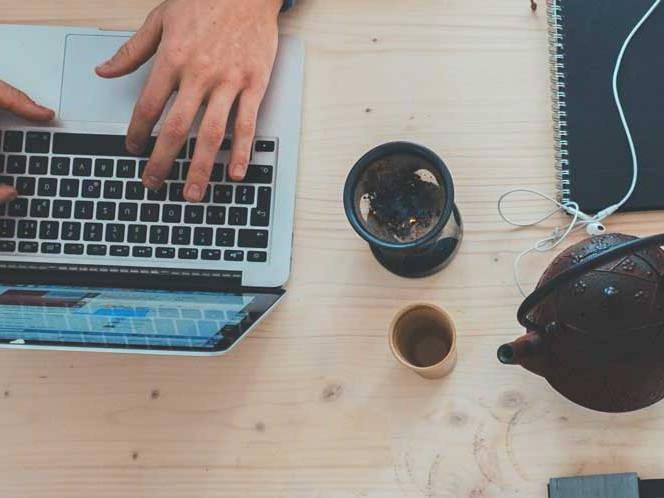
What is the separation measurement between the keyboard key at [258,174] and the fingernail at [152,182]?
85mm

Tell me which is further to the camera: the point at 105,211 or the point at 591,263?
the point at 105,211

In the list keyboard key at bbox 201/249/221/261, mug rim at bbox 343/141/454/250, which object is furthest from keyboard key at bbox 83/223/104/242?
mug rim at bbox 343/141/454/250

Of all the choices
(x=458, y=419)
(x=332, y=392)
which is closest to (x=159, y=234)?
(x=332, y=392)

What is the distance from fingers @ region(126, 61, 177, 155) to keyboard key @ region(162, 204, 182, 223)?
0.21 ft

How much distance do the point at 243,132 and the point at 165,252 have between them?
0.46 ft

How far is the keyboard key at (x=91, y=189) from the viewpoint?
763mm

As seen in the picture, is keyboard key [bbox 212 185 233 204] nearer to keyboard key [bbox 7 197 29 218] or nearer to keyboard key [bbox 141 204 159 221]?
keyboard key [bbox 141 204 159 221]

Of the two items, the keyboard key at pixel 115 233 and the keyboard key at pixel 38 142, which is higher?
the keyboard key at pixel 38 142

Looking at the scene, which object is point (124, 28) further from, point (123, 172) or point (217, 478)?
point (217, 478)

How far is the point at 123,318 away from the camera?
684 millimetres

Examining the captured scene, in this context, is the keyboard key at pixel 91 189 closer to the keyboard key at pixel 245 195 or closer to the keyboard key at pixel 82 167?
the keyboard key at pixel 82 167

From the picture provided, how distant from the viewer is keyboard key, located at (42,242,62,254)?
0.76 m

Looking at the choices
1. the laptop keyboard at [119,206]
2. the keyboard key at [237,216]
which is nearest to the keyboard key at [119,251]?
the laptop keyboard at [119,206]

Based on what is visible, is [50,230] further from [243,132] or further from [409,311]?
[409,311]
